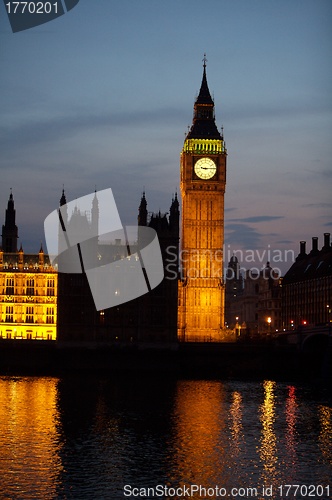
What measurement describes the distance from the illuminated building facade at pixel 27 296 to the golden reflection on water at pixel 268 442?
6843 cm

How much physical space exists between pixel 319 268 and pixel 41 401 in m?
77.3

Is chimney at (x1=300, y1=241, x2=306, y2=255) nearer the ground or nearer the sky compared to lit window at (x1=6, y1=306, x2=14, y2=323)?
nearer the sky

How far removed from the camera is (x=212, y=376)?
371ft

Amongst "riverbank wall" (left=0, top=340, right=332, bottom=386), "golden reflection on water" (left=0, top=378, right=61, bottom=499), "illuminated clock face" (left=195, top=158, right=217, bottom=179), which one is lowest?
"golden reflection on water" (left=0, top=378, right=61, bottom=499)

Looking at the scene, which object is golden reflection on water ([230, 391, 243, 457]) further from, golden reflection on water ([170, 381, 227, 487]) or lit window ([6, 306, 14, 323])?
lit window ([6, 306, 14, 323])

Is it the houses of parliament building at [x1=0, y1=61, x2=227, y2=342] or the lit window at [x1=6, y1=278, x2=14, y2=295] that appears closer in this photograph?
the houses of parliament building at [x1=0, y1=61, x2=227, y2=342]

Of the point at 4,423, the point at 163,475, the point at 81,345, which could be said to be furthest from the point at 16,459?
the point at 81,345

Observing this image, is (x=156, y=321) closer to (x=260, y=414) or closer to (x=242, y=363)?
(x=242, y=363)

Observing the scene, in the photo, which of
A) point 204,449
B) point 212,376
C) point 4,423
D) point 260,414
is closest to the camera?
point 204,449

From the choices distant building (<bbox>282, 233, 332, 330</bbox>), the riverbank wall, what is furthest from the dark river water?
distant building (<bbox>282, 233, 332, 330</bbox>)

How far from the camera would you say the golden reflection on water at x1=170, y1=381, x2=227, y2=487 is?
48.6m

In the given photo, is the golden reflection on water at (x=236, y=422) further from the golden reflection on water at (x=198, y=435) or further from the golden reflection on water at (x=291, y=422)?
the golden reflection on water at (x=291, y=422)

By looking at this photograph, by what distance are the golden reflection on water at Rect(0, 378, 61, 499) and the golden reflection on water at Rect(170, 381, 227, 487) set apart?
672cm

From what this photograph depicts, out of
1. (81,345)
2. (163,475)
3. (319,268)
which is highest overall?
(319,268)
